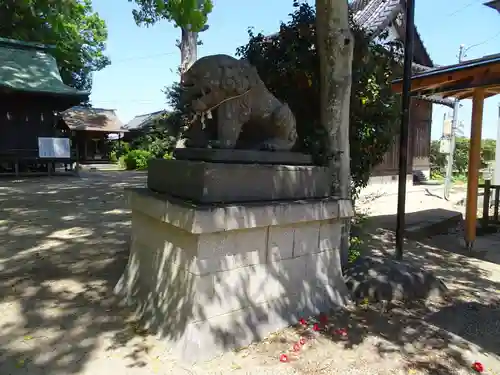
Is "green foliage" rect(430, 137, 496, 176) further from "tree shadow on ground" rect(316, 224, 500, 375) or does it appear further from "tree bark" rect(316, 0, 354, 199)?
"tree bark" rect(316, 0, 354, 199)

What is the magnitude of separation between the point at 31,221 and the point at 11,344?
146 inches

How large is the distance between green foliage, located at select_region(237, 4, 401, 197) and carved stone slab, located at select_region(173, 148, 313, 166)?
83 cm

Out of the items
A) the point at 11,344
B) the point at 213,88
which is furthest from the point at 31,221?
the point at 213,88

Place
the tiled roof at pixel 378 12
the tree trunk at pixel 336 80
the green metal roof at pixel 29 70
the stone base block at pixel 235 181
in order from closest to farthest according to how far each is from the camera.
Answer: the stone base block at pixel 235 181
the tree trunk at pixel 336 80
the tiled roof at pixel 378 12
the green metal roof at pixel 29 70

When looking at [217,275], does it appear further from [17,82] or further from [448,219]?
[17,82]

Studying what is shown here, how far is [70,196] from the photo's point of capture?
8664 mm

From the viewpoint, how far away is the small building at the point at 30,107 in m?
12.7

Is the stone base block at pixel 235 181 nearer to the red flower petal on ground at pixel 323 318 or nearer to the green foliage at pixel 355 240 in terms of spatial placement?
the red flower petal on ground at pixel 323 318

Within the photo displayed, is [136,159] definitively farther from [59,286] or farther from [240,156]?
[240,156]

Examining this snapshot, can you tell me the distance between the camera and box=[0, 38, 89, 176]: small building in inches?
499

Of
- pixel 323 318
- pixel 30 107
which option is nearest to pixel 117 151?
pixel 30 107

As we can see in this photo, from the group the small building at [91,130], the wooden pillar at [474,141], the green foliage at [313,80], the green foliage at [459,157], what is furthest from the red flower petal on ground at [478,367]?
the small building at [91,130]

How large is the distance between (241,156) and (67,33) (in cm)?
1998

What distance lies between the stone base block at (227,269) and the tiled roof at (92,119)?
24.9m
